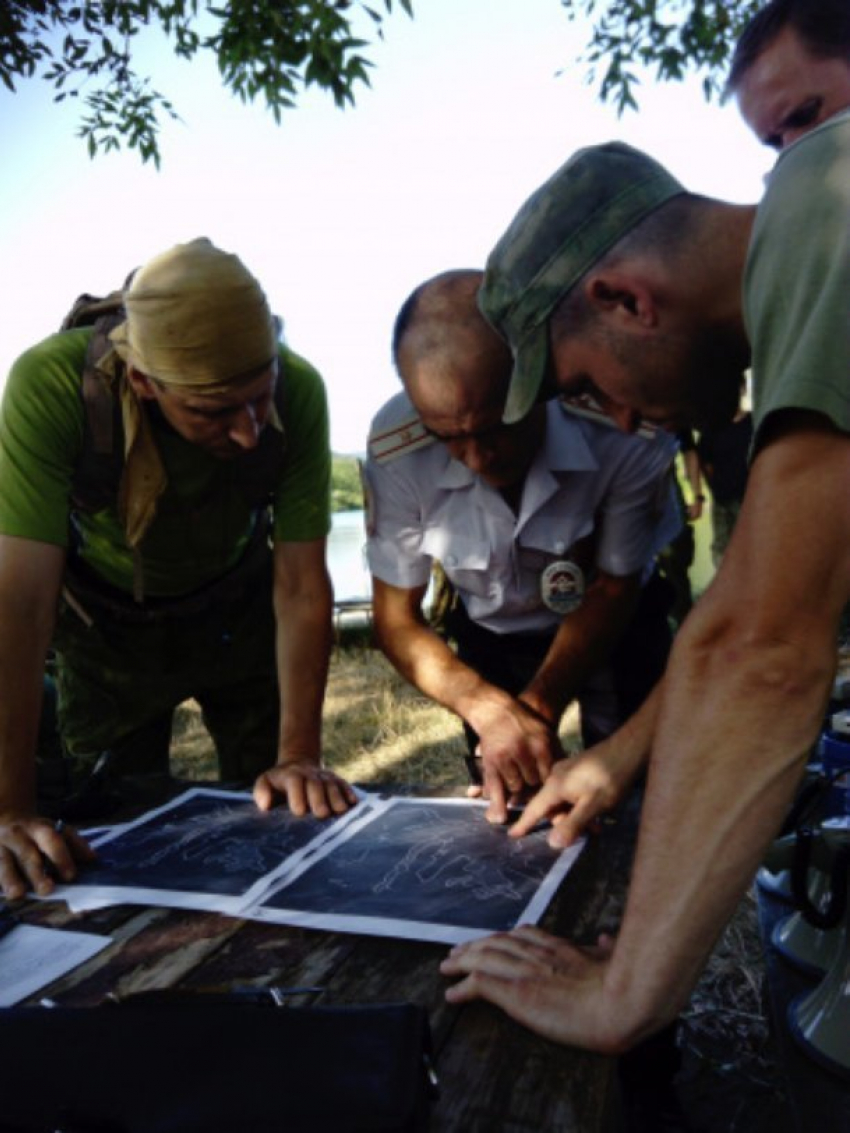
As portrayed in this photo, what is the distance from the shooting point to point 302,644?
2.31 m

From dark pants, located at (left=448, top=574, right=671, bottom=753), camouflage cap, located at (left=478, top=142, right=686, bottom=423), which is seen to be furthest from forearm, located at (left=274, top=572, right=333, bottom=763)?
camouflage cap, located at (left=478, top=142, right=686, bottom=423)

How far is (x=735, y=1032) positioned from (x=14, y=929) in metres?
1.66

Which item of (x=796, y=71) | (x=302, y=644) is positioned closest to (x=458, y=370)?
(x=302, y=644)

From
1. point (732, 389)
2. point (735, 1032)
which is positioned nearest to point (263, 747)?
point (735, 1032)

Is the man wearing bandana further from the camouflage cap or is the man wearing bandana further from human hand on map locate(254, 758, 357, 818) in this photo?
the camouflage cap

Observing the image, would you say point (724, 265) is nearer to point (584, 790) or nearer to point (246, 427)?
point (584, 790)

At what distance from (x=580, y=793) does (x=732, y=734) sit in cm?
64

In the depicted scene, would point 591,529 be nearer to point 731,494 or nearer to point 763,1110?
point 763,1110

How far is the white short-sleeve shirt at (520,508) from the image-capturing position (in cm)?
230

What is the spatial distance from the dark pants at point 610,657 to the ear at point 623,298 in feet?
4.66

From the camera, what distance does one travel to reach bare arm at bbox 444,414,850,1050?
0.93 meters

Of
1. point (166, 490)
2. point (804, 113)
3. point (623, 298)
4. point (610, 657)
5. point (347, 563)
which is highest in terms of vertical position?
point (804, 113)

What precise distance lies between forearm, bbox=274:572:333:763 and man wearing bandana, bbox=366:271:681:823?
0.18 meters

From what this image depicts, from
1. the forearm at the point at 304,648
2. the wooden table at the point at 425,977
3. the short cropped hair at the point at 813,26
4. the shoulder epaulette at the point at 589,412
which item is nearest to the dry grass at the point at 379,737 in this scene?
the forearm at the point at 304,648
